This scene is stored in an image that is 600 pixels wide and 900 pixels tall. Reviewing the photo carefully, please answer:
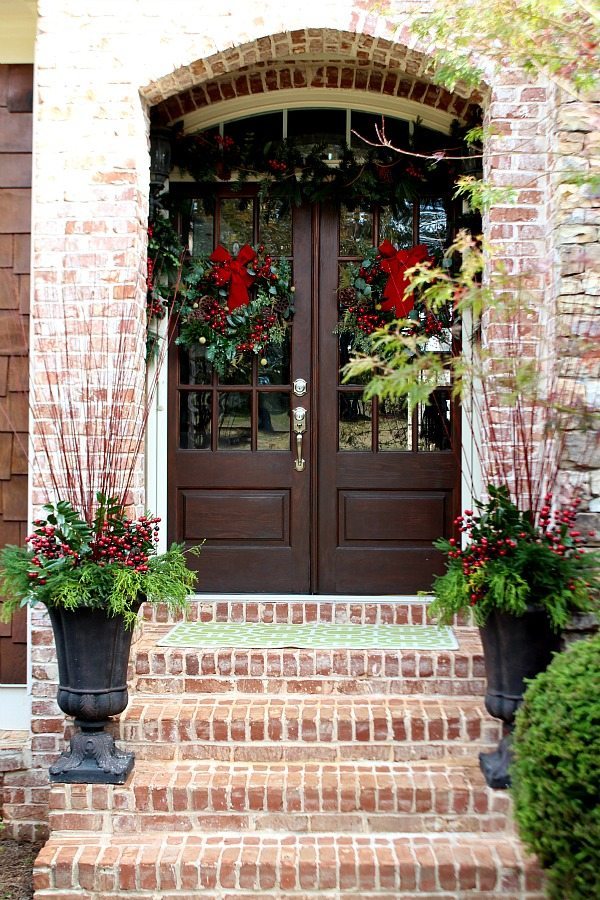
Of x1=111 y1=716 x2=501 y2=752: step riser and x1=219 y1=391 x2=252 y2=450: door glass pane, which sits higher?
x1=219 y1=391 x2=252 y2=450: door glass pane

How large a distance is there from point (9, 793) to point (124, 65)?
345 centimetres

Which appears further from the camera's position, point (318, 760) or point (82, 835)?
point (318, 760)

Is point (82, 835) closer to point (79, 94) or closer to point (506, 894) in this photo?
point (506, 894)

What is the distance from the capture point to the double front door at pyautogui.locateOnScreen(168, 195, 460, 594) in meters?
4.73

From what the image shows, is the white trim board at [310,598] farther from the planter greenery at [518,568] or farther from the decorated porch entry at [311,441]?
the planter greenery at [518,568]

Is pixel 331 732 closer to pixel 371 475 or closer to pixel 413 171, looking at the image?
pixel 371 475

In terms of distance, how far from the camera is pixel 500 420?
12.2ft

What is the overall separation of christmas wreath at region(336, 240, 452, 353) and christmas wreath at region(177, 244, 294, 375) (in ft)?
1.21

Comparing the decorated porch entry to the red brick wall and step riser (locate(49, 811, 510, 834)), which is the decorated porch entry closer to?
the red brick wall

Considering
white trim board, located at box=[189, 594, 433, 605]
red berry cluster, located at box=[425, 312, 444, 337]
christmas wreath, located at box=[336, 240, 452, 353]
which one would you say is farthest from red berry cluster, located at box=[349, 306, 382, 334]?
white trim board, located at box=[189, 594, 433, 605]

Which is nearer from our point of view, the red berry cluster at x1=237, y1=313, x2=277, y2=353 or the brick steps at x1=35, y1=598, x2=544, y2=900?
the brick steps at x1=35, y1=598, x2=544, y2=900

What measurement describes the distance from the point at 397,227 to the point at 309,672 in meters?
2.56

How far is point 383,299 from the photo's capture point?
15.4ft

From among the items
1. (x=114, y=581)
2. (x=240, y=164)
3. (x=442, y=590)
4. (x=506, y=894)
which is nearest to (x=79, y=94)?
(x=240, y=164)
